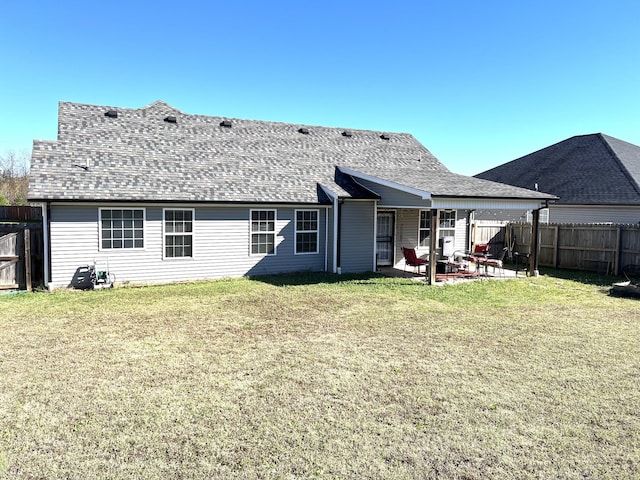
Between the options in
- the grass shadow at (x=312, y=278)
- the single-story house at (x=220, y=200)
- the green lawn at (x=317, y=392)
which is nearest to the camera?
the green lawn at (x=317, y=392)

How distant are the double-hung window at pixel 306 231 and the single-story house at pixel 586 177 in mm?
13239

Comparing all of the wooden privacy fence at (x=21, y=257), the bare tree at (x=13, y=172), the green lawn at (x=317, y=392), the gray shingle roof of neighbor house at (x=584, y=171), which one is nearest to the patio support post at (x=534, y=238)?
the green lawn at (x=317, y=392)

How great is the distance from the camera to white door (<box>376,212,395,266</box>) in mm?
16609

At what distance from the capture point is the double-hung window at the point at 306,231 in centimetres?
1502

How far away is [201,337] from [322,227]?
8273 millimetres

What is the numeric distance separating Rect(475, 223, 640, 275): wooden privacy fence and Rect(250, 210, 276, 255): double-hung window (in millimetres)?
10200

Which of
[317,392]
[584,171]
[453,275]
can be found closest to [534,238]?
[453,275]

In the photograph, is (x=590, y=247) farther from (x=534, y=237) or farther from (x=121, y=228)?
(x=121, y=228)

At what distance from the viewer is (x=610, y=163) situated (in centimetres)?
2302

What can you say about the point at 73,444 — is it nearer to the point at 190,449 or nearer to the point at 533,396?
the point at 190,449

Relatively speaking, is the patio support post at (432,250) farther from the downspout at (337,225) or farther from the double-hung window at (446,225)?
the double-hung window at (446,225)

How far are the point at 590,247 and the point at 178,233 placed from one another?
15140 mm

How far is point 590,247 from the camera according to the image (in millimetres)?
16719

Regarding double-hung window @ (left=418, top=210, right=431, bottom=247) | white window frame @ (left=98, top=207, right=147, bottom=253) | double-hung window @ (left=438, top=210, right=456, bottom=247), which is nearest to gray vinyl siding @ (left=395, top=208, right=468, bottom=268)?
double-hung window @ (left=418, top=210, right=431, bottom=247)
